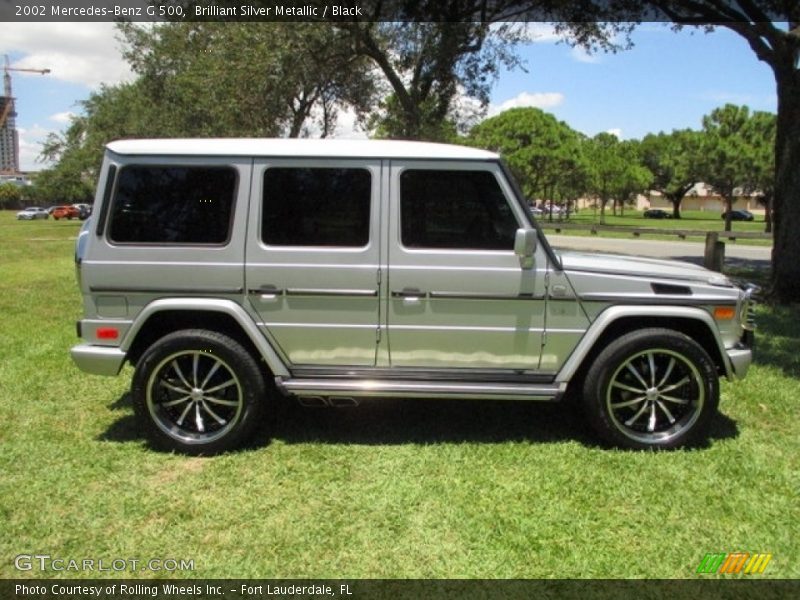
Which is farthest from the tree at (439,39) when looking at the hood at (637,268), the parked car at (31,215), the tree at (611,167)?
the parked car at (31,215)

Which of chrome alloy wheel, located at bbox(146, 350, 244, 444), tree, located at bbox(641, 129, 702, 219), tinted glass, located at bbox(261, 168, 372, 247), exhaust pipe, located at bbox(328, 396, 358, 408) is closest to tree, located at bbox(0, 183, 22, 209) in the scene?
tree, located at bbox(641, 129, 702, 219)

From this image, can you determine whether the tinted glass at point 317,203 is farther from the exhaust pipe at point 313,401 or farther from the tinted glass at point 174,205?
the exhaust pipe at point 313,401

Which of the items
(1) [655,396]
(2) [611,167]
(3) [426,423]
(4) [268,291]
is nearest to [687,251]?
(1) [655,396]

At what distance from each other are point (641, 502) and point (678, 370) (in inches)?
42.2

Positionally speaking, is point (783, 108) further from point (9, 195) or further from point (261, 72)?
point (9, 195)

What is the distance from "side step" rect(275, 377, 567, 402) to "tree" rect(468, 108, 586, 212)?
1707 inches

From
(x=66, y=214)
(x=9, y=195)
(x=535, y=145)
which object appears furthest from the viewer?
(x=9, y=195)

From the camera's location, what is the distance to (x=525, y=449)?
428 centimetres

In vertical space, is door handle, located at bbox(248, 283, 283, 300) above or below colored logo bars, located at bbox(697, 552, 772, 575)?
above

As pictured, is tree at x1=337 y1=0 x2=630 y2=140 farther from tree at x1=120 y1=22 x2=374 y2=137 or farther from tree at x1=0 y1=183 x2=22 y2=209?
tree at x1=0 y1=183 x2=22 y2=209

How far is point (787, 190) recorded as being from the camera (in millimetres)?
9805

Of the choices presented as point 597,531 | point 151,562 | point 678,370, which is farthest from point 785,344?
point 151,562

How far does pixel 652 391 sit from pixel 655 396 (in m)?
0.04

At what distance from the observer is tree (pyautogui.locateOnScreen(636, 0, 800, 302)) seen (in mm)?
9742
